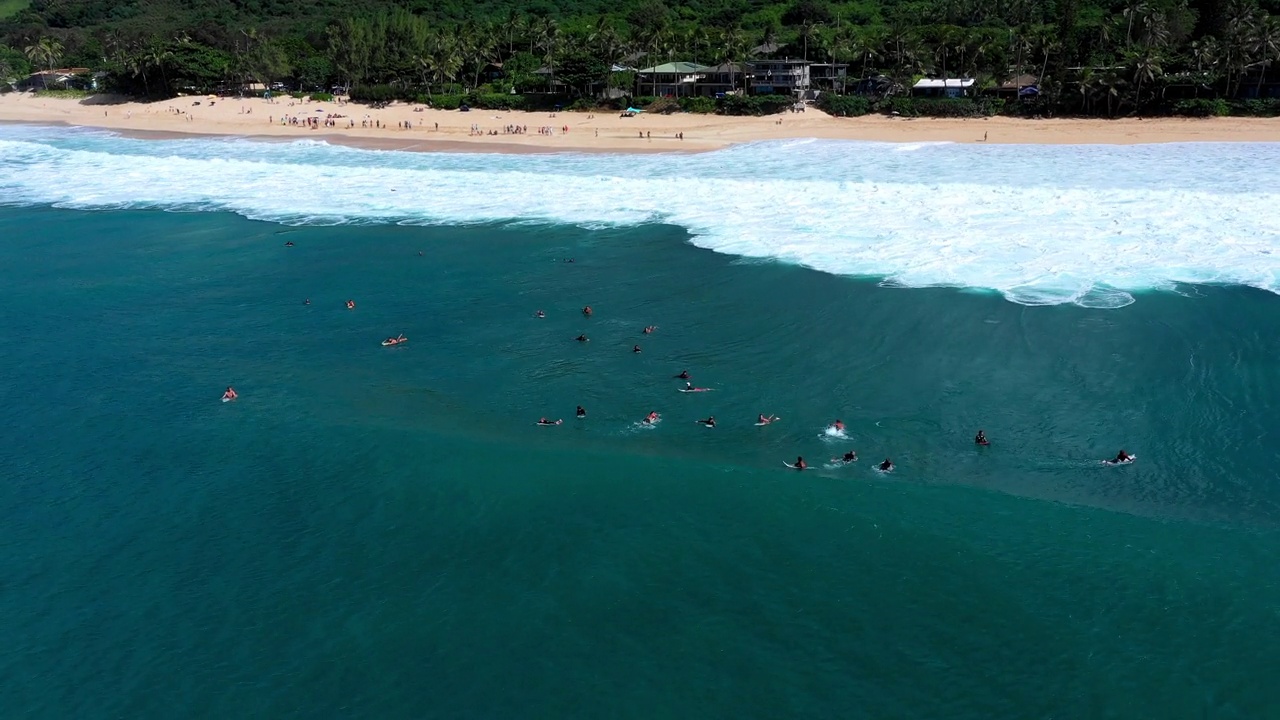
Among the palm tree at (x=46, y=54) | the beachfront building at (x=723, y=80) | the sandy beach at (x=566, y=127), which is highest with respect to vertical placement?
the palm tree at (x=46, y=54)

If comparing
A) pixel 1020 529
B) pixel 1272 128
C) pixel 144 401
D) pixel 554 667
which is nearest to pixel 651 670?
pixel 554 667

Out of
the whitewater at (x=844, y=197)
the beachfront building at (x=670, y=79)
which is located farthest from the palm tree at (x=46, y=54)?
the beachfront building at (x=670, y=79)

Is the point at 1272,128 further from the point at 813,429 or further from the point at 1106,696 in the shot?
the point at 1106,696

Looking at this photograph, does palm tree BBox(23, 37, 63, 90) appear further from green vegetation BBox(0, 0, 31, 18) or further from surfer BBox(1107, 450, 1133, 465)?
surfer BBox(1107, 450, 1133, 465)

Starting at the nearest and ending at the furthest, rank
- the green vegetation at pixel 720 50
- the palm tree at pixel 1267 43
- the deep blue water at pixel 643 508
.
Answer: the deep blue water at pixel 643 508
the palm tree at pixel 1267 43
the green vegetation at pixel 720 50

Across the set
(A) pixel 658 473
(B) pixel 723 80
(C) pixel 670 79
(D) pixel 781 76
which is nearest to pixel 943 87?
(D) pixel 781 76

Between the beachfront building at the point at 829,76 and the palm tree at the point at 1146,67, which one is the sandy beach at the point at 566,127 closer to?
the palm tree at the point at 1146,67

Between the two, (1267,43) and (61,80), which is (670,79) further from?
(61,80)
